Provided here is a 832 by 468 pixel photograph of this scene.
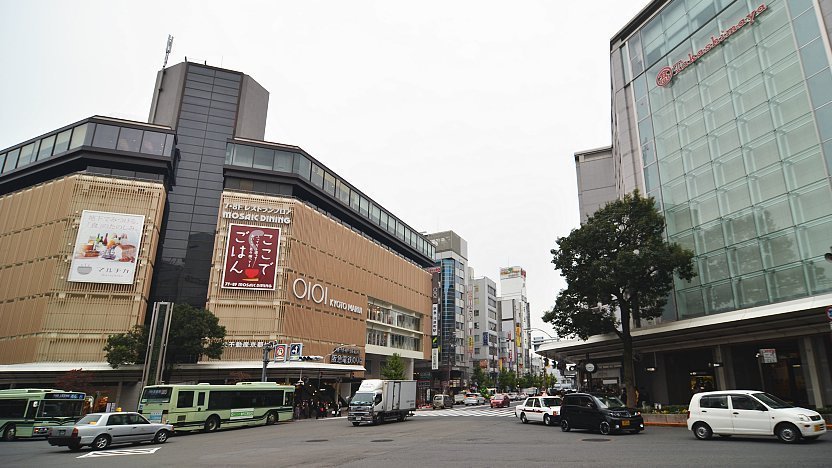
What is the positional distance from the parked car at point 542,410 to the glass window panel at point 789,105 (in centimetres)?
1942

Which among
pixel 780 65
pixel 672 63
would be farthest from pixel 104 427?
pixel 672 63

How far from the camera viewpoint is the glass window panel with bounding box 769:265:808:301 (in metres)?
24.3

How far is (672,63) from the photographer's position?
34.9 meters

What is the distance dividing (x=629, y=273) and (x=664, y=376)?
42.1 ft

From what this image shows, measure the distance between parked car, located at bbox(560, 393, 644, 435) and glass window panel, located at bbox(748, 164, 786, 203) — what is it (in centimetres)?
1439

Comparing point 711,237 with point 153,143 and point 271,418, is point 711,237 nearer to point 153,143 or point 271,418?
point 271,418

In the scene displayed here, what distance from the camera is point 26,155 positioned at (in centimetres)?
4953

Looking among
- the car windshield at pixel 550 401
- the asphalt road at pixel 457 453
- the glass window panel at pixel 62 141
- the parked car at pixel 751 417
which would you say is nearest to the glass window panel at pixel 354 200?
the glass window panel at pixel 62 141

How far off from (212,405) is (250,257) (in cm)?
2096

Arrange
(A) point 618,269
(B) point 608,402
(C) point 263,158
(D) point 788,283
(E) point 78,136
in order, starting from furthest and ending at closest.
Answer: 1. (C) point 263,158
2. (E) point 78,136
3. (A) point 618,269
4. (D) point 788,283
5. (B) point 608,402

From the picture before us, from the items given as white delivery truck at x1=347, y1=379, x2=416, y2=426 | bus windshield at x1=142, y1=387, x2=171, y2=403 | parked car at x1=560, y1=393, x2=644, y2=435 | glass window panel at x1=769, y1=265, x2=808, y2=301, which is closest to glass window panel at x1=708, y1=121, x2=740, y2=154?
glass window panel at x1=769, y1=265, x2=808, y2=301

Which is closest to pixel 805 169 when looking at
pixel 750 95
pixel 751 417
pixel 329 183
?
pixel 750 95

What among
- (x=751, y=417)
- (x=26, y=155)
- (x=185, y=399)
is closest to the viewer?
(x=751, y=417)

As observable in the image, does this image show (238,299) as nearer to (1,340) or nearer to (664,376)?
(1,340)
